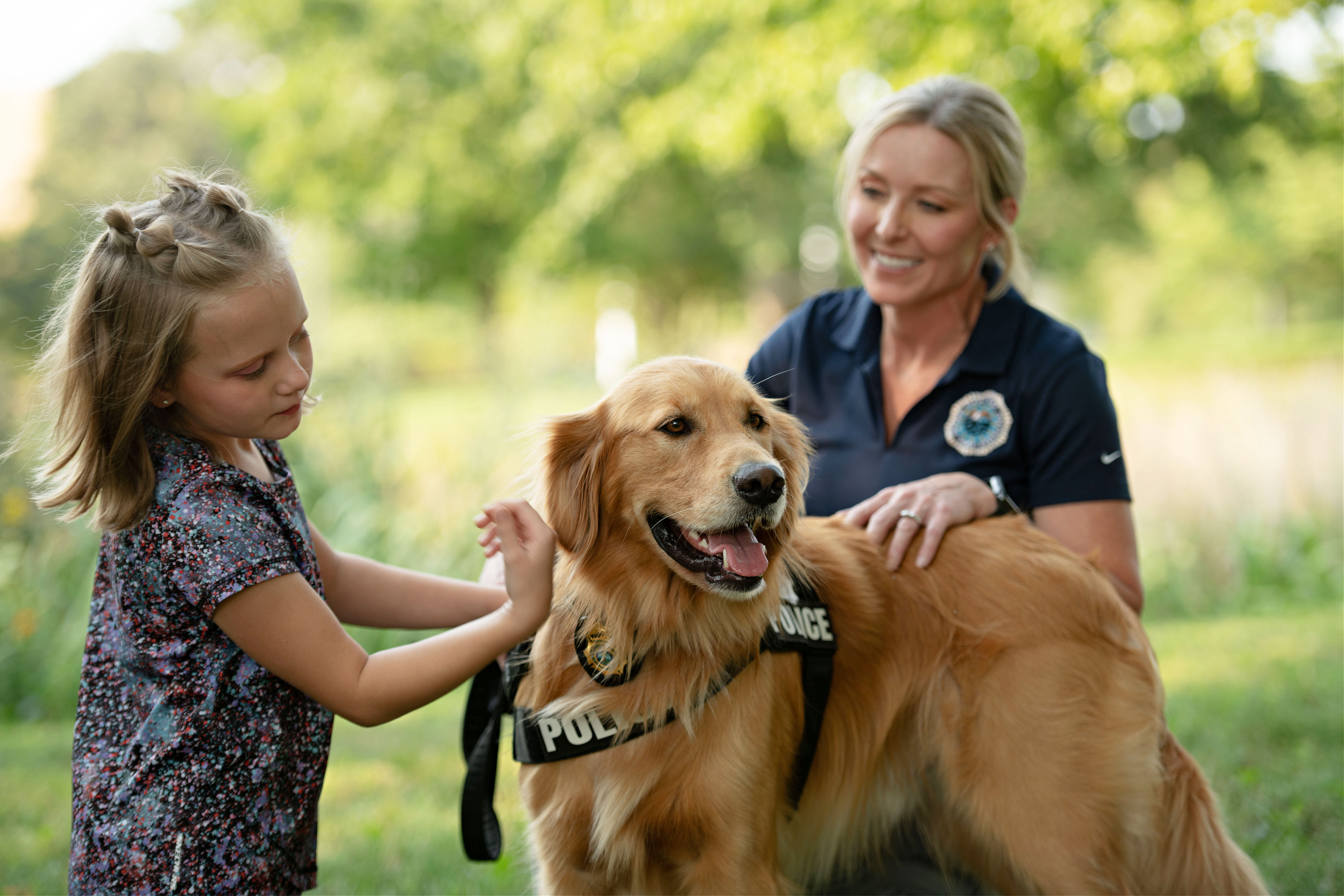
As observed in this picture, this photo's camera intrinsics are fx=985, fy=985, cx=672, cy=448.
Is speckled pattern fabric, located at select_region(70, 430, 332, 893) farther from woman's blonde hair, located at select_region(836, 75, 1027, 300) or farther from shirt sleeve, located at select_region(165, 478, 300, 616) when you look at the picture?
woman's blonde hair, located at select_region(836, 75, 1027, 300)

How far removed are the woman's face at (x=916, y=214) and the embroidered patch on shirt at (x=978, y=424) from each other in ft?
1.34

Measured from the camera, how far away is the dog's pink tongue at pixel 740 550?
2.27 m

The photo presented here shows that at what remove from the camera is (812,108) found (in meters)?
9.62

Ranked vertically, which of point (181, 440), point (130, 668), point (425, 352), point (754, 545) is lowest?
point (425, 352)

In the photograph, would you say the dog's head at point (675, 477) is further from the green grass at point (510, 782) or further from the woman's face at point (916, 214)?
the green grass at point (510, 782)

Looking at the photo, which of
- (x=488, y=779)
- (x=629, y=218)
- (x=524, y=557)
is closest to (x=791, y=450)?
(x=524, y=557)

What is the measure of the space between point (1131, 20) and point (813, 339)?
5.35 meters

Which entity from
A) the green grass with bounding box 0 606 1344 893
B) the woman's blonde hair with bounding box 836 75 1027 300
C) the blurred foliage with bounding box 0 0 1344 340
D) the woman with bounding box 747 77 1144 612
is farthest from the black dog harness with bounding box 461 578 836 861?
the blurred foliage with bounding box 0 0 1344 340

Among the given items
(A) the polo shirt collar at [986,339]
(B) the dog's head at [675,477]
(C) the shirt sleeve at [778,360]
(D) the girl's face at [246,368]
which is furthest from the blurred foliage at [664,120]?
(A) the polo shirt collar at [986,339]

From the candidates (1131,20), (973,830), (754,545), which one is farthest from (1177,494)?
(754,545)

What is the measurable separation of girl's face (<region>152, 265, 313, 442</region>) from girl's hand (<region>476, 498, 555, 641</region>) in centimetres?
51

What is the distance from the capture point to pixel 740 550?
2.30m

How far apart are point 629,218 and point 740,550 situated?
15.2 metres

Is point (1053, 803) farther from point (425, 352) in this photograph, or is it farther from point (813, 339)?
point (425, 352)
